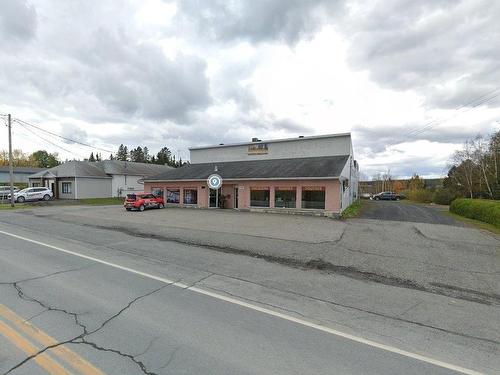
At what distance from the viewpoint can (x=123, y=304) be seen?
479 cm

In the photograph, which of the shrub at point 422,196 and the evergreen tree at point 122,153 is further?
the evergreen tree at point 122,153

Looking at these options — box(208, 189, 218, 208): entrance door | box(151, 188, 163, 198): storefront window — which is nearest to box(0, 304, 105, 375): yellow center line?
box(208, 189, 218, 208): entrance door

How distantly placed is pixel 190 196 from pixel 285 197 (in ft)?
32.7

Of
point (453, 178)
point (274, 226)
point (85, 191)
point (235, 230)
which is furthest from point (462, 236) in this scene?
point (85, 191)

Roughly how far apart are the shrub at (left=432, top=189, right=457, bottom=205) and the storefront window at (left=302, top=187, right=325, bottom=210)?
99.1 feet

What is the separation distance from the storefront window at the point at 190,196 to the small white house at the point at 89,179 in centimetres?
1055

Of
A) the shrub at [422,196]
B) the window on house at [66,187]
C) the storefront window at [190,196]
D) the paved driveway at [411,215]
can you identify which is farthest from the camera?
the shrub at [422,196]

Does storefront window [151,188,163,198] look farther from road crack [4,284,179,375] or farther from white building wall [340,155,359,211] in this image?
road crack [4,284,179,375]

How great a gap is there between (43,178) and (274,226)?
130 feet

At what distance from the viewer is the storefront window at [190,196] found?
26372mm

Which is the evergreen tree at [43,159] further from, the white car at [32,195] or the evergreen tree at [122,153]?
the white car at [32,195]

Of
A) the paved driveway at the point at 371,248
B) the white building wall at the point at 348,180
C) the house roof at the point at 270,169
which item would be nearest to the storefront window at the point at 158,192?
the house roof at the point at 270,169

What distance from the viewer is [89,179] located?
38.4 meters

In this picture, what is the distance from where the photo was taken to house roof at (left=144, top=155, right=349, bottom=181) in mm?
20875
